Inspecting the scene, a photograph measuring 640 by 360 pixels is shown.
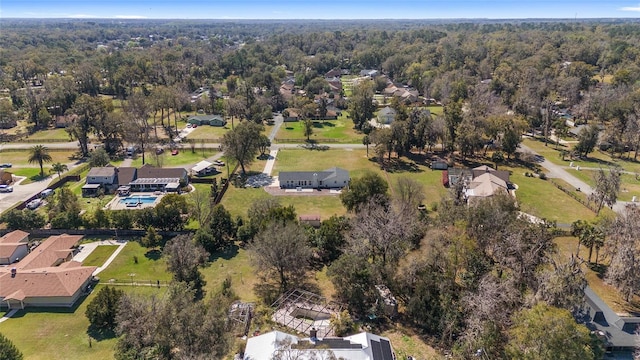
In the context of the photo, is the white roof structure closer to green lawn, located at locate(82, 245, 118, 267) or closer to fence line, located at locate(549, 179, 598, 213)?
green lawn, located at locate(82, 245, 118, 267)

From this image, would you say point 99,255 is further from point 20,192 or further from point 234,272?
point 20,192

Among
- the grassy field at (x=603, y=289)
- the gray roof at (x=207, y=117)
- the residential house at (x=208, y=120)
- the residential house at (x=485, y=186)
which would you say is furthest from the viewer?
the gray roof at (x=207, y=117)

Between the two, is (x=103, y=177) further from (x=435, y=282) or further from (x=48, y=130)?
(x=435, y=282)

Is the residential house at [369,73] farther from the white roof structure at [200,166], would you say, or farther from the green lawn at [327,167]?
the white roof structure at [200,166]

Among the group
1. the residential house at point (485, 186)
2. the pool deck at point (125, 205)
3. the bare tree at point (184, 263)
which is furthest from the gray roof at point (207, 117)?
the bare tree at point (184, 263)

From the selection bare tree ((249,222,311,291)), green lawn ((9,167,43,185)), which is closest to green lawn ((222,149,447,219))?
bare tree ((249,222,311,291))

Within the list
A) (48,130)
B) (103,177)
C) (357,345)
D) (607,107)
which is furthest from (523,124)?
(48,130)
